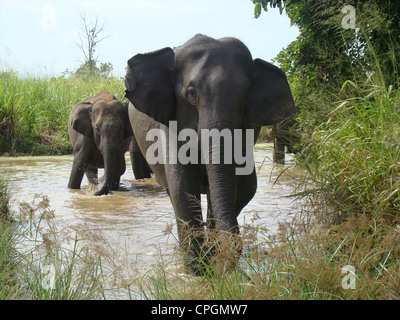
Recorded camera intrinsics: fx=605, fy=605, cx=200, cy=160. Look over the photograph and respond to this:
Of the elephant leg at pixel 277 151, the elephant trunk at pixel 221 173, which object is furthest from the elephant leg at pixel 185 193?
the elephant leg at pixel 277 151

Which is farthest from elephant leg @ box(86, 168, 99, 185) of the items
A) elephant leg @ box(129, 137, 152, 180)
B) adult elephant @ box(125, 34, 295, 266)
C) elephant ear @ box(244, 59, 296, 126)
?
elephant ear @ box(244, 59, 296, 126)

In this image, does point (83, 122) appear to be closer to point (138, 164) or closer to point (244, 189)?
point (138, 164)

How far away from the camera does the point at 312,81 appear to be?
896 cm

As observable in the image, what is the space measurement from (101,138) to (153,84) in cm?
504

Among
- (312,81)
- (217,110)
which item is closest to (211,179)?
(217,110)

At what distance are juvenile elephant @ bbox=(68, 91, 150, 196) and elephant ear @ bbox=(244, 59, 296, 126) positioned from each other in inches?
196

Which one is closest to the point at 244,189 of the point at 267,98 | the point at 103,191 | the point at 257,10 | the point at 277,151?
the point at 277,151

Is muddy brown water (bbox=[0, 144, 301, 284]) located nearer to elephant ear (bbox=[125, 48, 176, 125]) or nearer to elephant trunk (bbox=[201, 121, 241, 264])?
elephant trunk (bbox=[201, 121, 241, 264])

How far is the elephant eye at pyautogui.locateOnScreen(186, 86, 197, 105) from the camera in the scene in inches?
212

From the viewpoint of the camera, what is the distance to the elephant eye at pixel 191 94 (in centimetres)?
538

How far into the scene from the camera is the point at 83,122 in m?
11.4

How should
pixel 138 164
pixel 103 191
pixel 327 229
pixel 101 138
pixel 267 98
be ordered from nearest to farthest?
pixel 327 229
pixel 267 98
pixel 103 191
pixel 101 138
pixel 138 164

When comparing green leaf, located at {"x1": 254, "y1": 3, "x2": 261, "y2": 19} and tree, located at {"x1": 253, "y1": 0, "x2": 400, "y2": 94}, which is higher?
green leaf, located at {"x1": 254, "y1": 3, "x2": 261, "y2": 19}
